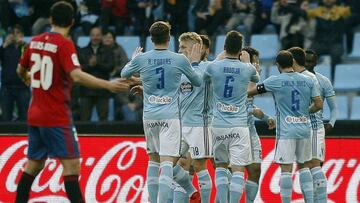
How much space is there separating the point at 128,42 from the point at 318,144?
22.1 feet

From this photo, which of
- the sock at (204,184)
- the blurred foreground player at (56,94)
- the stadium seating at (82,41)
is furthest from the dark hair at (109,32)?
the blurred foreground player at (56,94)

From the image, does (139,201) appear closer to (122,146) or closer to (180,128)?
(122,146)

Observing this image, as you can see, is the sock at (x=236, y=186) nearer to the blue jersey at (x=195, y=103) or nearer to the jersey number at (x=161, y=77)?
the blue jersey at (x=195, y=103)

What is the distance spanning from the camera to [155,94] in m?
13.4

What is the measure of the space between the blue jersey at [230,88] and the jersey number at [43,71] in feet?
9.37

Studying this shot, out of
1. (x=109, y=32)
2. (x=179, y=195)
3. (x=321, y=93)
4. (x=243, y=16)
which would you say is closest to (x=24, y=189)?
(x=179, y=195)

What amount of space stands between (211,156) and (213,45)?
6.15 m

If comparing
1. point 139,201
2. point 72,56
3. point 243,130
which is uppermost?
point 72,56

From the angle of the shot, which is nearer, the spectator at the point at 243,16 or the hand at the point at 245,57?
the hand at the point at 245,57

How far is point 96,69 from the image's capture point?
18.8 meters

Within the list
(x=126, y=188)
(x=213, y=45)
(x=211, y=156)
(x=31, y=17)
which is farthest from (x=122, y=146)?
(x=31, y=17)

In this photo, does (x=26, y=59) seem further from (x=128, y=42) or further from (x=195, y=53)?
(x=128, y=42)

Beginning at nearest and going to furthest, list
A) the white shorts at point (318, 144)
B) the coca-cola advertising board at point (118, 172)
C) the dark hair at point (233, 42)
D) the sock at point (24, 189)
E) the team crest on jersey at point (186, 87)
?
the sock at point (24, 189), the dark hair at point (233, 42), the team crest on jersey at point (186, 87), the white shorts at point (318, 144), the coca-cola advertising board at point (118, 172)

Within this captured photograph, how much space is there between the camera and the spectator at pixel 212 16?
20062 mm
